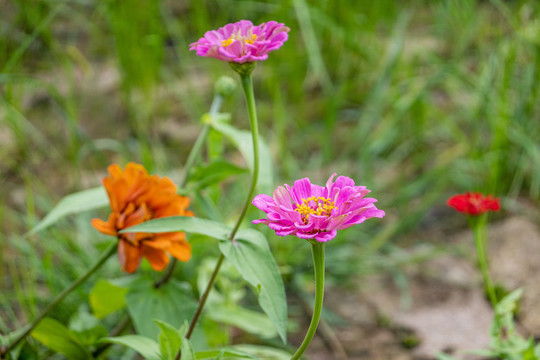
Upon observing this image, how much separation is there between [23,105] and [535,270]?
5.53 feet

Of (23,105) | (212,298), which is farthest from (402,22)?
(23,105)

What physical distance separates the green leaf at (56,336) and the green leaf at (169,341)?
0.21 metres

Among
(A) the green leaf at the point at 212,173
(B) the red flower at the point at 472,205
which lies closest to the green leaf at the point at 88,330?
(A) the green leaf at the point at 212,173

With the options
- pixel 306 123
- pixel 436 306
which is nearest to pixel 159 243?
pixel 436 306

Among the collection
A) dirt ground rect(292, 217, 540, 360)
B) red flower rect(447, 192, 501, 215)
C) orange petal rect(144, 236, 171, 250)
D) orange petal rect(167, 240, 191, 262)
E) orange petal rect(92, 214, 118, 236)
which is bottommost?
dirt ground rect(292, 217, 540, 360)

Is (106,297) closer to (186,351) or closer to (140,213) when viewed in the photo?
(140,213)

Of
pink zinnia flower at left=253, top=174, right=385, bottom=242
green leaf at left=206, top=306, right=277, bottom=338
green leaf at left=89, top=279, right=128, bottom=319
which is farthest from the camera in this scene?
green leaf at left=206, top=306, right=277, bottom=338

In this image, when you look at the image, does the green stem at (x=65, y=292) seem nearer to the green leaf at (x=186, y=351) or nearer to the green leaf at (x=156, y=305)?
the green leaf at (x=156, y=305)

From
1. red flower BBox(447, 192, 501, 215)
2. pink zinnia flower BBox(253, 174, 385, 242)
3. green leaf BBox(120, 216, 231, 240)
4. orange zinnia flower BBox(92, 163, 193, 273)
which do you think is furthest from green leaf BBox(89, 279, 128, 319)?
red flower BBox(447, 192, 501, 215)

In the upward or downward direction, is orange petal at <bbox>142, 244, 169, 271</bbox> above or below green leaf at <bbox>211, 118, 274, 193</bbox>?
below

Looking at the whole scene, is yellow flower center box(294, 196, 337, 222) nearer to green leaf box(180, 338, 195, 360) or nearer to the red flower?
green leaf box(180, 338, 195, 360)

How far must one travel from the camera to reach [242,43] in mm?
579

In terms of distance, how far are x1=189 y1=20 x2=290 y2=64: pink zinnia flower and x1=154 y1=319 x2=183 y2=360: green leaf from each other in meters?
0.31

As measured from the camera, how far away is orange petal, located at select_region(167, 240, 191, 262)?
692mm
